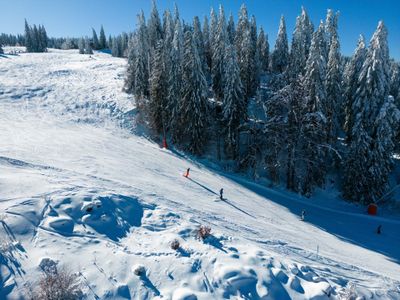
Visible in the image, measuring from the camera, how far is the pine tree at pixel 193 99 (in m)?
33.1

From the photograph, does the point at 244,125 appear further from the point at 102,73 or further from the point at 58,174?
the point at 102,73

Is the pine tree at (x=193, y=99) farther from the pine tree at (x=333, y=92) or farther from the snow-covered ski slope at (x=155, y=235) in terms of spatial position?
the pine tree at (x=333, y=92)

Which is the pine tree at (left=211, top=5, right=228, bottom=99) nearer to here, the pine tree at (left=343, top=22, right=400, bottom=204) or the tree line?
the tree line

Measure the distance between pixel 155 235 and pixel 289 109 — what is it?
21548 mm

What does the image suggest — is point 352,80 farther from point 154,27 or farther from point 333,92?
point 154,27

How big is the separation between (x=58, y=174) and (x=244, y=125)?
23.2 meters

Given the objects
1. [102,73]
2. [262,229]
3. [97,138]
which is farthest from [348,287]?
[102,73]

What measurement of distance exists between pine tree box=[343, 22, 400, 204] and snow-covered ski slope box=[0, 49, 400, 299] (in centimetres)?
538

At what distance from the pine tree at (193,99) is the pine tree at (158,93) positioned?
2811 mm

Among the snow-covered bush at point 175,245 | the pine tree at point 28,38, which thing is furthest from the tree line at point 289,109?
the pine tree at point 28,38

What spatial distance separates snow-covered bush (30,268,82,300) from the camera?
21.5ft

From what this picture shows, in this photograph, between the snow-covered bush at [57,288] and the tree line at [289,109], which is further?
the tree line at [289,109]

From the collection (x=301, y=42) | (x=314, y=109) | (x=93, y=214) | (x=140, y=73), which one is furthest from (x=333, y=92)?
(x=93, y=214)

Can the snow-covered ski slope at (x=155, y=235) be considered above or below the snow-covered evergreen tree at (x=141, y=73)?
below
